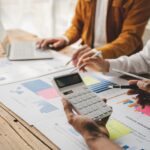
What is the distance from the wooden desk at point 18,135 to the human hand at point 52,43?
604mm

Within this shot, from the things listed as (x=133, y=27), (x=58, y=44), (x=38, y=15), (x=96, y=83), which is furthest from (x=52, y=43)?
(x=38, y=15)

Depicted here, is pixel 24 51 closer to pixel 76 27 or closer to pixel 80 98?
pixel 76 27

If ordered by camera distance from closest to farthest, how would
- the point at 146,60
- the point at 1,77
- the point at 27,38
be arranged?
the point at 1,77 → the point at 146,60 → the point at 27,38

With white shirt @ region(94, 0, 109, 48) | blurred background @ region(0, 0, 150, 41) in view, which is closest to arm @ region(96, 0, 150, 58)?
white shirt @ region(94, 0, 109, 48)

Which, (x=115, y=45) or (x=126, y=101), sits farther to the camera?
(x=115, y=45)

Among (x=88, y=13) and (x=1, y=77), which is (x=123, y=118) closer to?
(x=1, y=77)

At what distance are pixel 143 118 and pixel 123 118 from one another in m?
0.06

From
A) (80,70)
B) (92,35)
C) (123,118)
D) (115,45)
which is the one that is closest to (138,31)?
(115,45)

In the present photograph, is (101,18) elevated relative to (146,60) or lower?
elevated

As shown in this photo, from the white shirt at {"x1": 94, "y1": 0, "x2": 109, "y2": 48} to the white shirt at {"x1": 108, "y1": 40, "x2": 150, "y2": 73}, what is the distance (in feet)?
1.12

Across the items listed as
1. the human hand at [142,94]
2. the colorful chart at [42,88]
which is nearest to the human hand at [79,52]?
the colorful chart at [42,88]

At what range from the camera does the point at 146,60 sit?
110 centimetres

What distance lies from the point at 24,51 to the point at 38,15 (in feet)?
3.73

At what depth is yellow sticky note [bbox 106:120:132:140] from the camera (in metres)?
0.67
